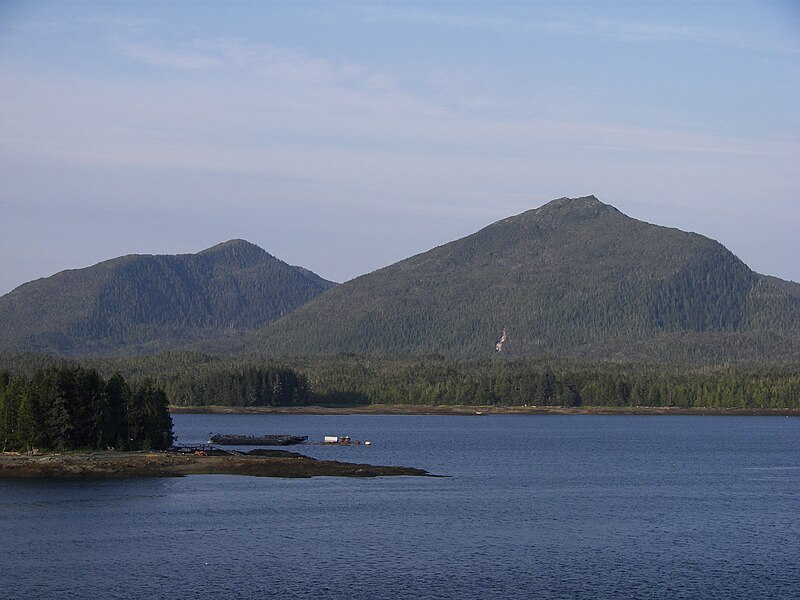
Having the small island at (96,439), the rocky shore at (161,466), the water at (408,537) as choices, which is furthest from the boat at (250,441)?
the water at (408,537)

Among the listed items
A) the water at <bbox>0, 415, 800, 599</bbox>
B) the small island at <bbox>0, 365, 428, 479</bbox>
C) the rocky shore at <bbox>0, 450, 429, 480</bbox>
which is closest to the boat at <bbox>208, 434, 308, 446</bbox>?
the small island at <bbox>0, 365, 428, 479</bbox>

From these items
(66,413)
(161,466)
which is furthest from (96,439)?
(161,466)

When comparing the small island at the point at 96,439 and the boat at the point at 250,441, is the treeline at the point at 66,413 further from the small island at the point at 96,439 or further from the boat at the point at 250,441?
the boat at the point at 250,441

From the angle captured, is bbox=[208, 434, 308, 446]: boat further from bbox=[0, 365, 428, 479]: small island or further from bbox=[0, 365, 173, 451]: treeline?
bbox=[0, 365, 173, 451]: treeline

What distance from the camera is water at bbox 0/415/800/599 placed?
71312mm

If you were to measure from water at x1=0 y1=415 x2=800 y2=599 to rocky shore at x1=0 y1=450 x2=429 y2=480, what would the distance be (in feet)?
8.95

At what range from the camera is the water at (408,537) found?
71.3 m

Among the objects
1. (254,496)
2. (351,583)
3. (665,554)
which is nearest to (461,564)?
(351,583)

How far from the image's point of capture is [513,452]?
172 meters

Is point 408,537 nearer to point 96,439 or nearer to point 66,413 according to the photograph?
point 66,413

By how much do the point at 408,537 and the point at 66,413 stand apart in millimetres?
51512

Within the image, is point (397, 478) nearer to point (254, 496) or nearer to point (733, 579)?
point (254, 496)

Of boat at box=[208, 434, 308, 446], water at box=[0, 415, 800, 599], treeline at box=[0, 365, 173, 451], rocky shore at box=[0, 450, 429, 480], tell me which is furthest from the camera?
boat at box=[208, 434, 308, 446]

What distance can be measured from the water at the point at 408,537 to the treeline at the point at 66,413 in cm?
1446
